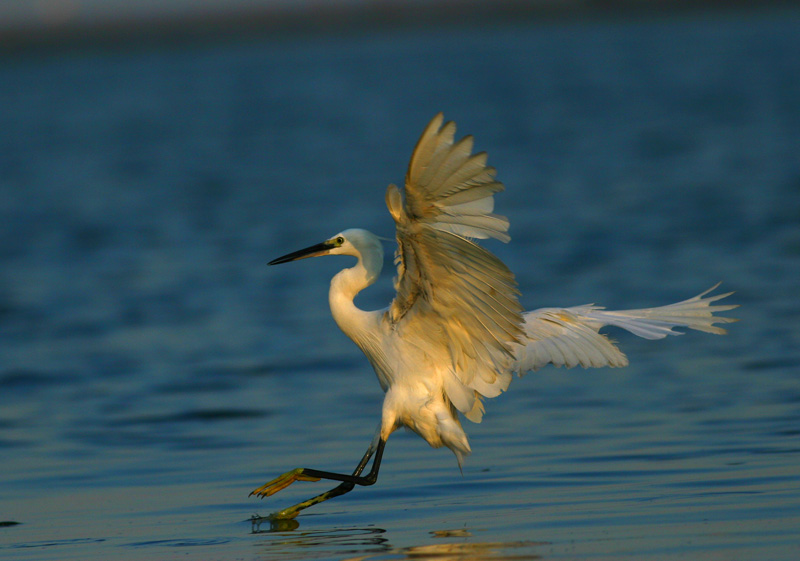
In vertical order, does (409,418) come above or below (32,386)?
below

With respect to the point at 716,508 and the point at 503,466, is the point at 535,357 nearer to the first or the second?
the point at 503,466

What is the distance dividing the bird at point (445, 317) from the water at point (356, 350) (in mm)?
499

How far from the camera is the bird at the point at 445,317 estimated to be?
5945 millimetres

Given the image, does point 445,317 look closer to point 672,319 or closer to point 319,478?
point 319,478

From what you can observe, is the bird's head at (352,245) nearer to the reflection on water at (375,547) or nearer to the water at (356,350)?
the water at (356,350)

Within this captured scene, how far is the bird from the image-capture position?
19.5ft

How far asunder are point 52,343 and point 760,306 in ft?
23.5

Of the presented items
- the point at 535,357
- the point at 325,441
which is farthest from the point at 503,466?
the point at 325,441

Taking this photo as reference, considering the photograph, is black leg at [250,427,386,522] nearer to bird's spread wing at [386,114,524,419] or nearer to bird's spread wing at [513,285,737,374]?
bird's spread wing at [386,114,524,419]

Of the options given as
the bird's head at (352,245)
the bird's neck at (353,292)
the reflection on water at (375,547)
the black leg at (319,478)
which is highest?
the bird's head at (352,245)

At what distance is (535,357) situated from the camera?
771 centimetres

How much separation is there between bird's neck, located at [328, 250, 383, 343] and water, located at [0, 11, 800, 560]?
1.02 m

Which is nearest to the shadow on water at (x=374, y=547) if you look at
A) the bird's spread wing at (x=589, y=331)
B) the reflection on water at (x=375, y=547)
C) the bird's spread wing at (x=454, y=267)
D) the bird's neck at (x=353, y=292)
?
the reflection on water at (x=375, y=547)

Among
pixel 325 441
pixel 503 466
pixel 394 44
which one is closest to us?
pixel 503 466
